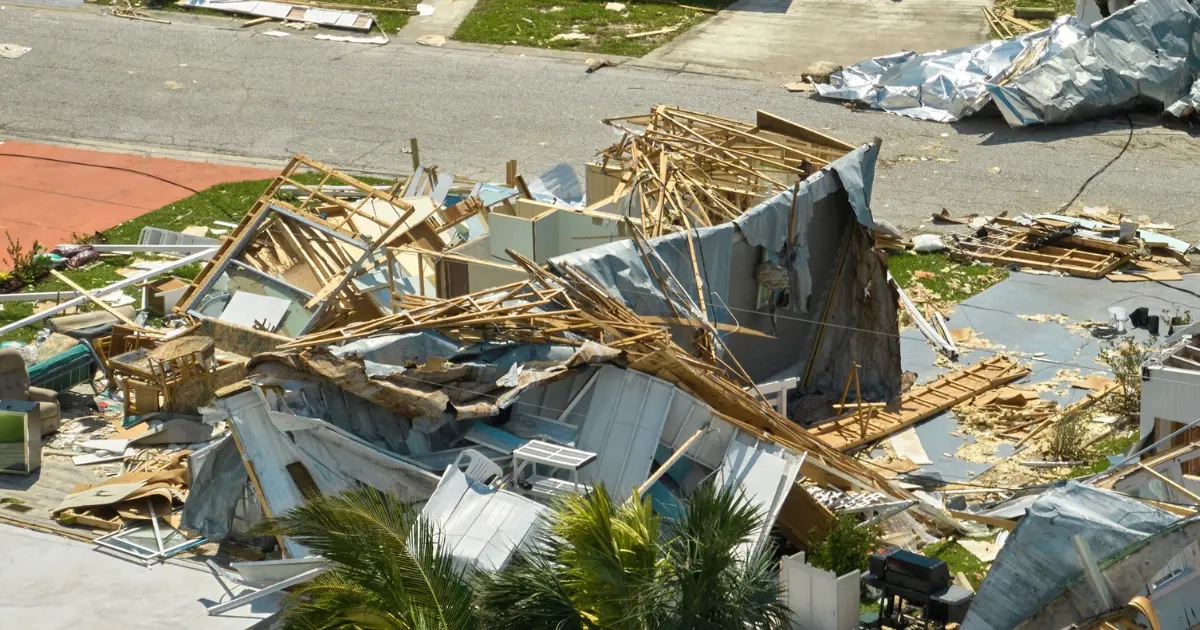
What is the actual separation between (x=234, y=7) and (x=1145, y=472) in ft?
83.6

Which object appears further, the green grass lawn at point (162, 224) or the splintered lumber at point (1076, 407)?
the green grass lawn at point (162, 224)

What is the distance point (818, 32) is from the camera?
32.3 m

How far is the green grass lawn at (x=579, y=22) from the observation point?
104 ft

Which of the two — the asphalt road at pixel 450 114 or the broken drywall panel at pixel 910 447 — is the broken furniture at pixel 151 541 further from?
the asphalt road at pixel 450 114

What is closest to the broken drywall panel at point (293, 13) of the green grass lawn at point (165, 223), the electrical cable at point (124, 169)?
the electrical cable at point (124, 169)

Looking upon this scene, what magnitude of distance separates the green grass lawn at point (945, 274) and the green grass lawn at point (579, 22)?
11.1m

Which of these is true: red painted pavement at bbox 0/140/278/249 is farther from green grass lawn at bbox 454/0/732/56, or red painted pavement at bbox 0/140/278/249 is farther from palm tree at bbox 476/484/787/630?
palm tree at bbox 476/484/787/630

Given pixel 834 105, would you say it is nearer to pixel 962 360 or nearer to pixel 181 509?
pixel 962 360

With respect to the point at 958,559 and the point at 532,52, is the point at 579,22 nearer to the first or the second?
the point at 532,52

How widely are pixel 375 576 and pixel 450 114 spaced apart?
19.3 metres

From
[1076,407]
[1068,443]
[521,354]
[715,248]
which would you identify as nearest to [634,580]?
[521,354]

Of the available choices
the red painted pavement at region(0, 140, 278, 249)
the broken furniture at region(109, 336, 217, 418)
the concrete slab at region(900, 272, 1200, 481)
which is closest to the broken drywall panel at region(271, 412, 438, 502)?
the broken furniture at region(109, 336, 217, 418)

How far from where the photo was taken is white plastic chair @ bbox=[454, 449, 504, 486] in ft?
41.8

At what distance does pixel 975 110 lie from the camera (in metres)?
27.1
